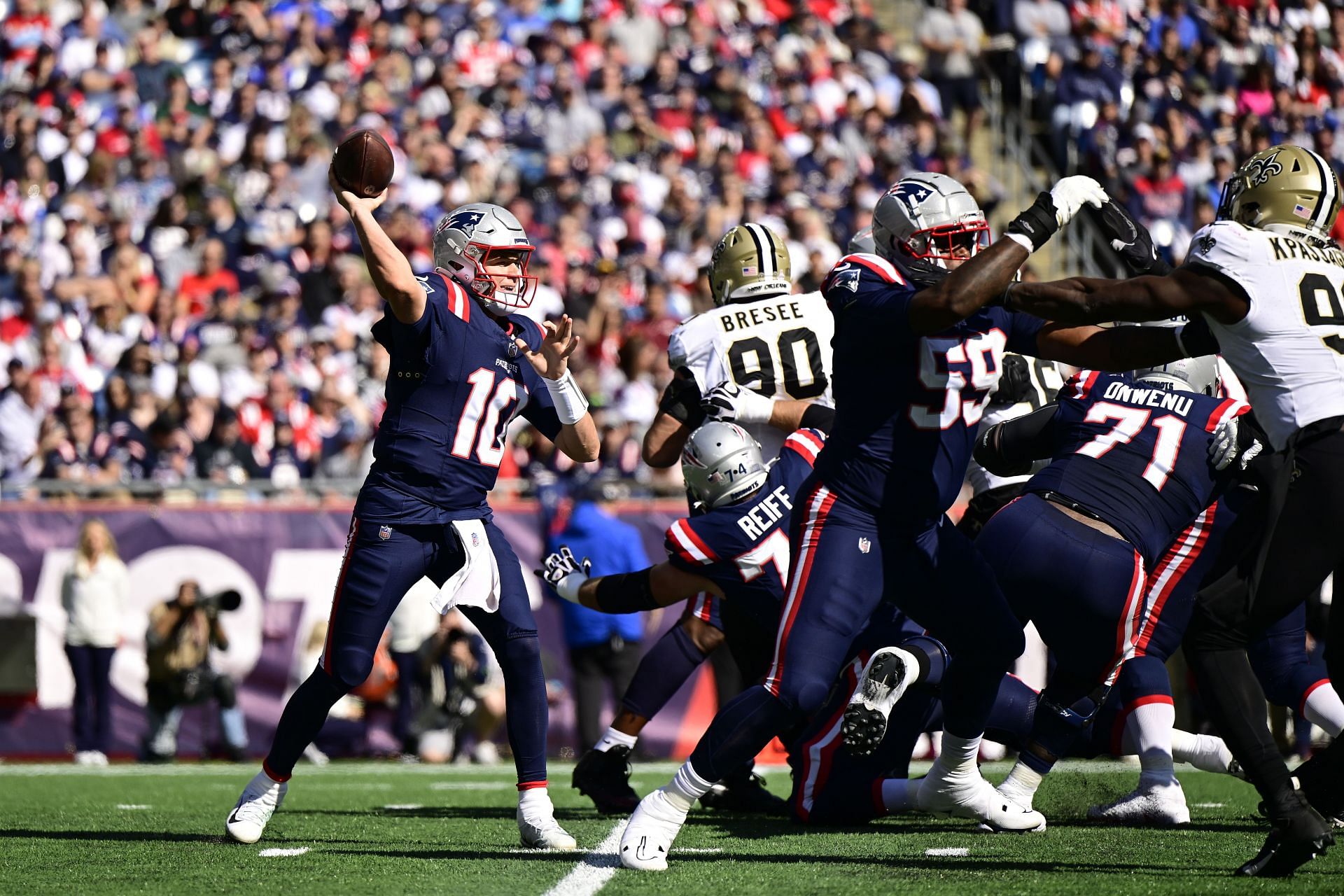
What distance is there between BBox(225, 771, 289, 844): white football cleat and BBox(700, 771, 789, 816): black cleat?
1.68 metres

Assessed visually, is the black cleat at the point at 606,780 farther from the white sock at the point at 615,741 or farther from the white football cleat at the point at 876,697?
the white football cleat at the point at 876,697

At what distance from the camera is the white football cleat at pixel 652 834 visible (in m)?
4.64

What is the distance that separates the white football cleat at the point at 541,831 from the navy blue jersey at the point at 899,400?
1.36 m

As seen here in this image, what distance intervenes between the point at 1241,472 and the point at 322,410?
7.60 meters

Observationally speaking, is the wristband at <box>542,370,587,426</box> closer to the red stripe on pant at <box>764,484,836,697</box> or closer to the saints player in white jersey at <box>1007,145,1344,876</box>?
the red stripe on pant at <box>764,484,836,697</box>

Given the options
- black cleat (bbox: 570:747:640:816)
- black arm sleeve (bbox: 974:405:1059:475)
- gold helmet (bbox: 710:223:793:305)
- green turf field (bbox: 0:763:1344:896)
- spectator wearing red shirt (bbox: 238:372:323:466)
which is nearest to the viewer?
green turf field (bbox: 0:763:1344:896)

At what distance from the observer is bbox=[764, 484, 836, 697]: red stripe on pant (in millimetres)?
4715

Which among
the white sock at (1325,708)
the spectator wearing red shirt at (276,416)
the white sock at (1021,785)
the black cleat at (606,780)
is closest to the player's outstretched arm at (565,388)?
the black cleat at (606,780)

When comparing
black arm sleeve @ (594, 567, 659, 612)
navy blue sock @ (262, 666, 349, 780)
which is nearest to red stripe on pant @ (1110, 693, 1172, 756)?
black arm sleeve @ (594, 567, 659, 612)

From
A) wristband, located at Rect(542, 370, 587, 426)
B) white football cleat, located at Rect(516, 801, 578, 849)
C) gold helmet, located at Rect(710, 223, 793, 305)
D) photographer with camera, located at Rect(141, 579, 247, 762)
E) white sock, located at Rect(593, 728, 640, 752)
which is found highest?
gold helmet, located at Rect(710, 223, 793, 305)

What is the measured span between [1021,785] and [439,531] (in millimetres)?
2067

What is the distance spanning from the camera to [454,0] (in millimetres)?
16453

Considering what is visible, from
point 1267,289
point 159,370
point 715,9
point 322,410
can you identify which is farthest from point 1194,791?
point 715,9

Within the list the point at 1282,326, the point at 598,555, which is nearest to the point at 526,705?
the point at 1282,326
